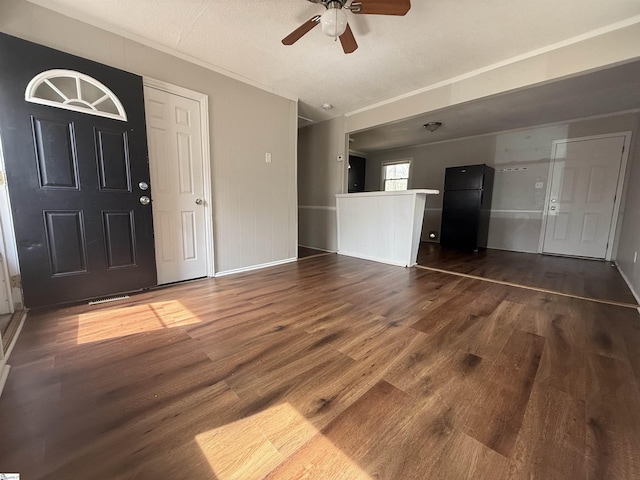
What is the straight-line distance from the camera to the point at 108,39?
2254mm

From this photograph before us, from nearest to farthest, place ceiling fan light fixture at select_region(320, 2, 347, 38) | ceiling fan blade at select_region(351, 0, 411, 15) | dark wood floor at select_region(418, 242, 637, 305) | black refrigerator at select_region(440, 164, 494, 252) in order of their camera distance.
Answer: ceiling fan blade at select_region(351, 0, 411, 15) → ceiling fan light fixture at select_region(320, 2, 347, 38) → dark wood floor at select_region(418, 242, 637, 305) → black refrigerator at select_region(440, 164, 494, 252)

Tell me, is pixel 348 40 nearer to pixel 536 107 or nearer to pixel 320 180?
pixel 320 180

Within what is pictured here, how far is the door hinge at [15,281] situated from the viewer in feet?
6.56

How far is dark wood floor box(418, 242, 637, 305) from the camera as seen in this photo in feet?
8.84

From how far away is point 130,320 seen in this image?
1905mm

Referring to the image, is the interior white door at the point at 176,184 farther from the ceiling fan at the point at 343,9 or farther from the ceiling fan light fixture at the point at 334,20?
the ceiling fan light fixture at the point at 334,20

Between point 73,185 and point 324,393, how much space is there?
2.57 m

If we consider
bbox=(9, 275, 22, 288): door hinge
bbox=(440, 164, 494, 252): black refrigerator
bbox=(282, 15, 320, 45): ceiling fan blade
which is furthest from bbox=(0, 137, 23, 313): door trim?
bbox=(440, 164, 494, 252): black refrigerator

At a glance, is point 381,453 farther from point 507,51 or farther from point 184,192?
point 507,51

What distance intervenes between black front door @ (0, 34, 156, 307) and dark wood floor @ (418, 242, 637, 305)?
Result: 3.69 metres

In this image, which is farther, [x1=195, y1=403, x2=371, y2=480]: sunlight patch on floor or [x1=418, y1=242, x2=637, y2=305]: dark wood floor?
[x1=418, y1=242, x2=637, y2=305]: dark wood floor

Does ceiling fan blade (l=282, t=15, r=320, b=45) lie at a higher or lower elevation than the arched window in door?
higher

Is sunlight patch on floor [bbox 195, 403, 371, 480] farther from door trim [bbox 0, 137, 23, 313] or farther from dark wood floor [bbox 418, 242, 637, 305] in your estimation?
dark wood floor [bbox 418, 242, 637, 305]

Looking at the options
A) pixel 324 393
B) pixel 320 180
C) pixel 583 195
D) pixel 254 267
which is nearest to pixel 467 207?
pixel 583 195
